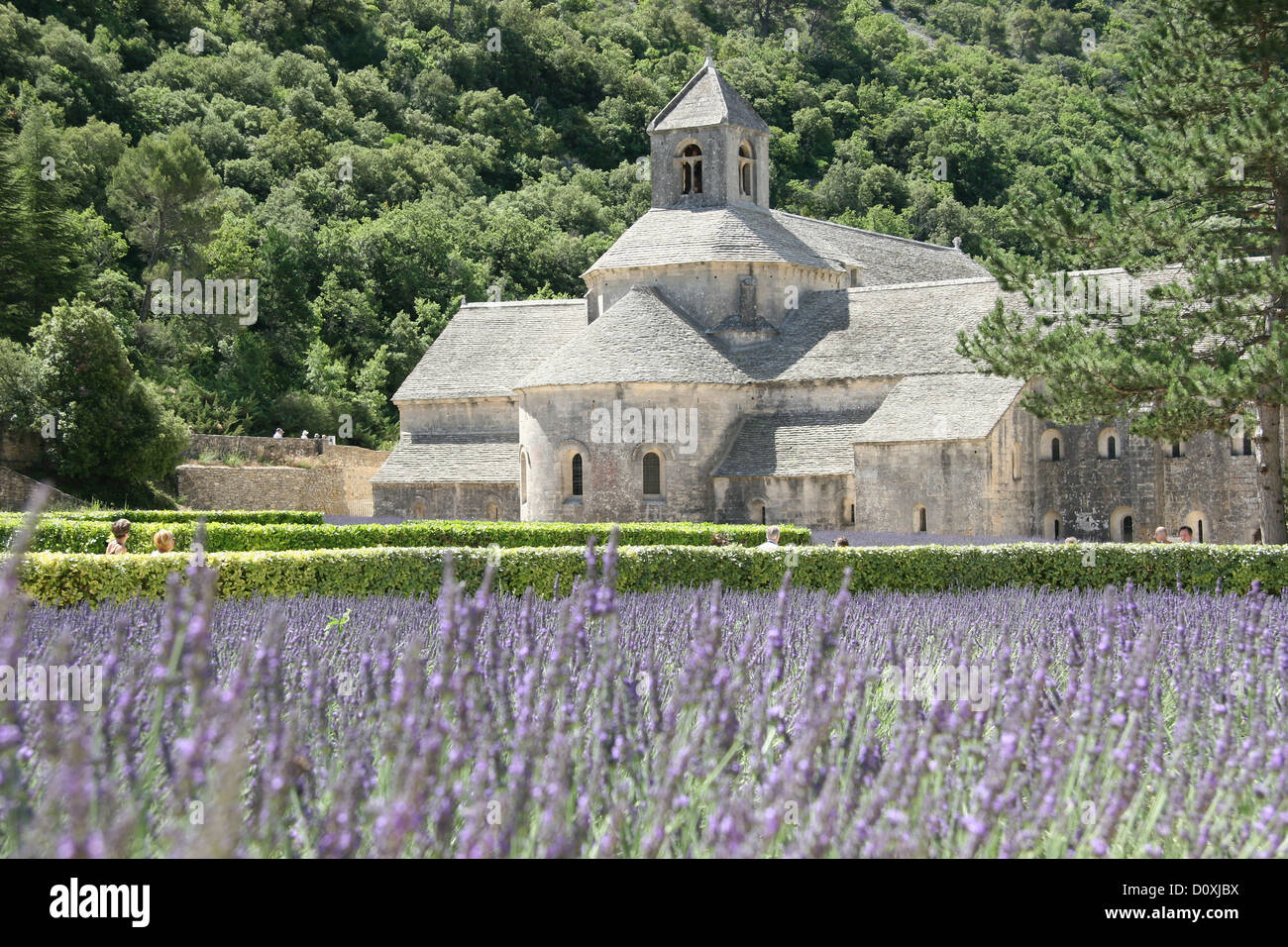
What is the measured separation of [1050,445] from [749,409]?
858 cm

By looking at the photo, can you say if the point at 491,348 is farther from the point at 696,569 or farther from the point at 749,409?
the point at 696,569

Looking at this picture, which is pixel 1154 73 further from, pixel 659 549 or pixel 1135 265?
pixel 659 549

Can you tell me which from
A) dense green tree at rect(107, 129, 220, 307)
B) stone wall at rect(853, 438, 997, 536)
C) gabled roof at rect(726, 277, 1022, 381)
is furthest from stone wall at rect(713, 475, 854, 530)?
dense green tree at rect(107, 129, 220, 307)

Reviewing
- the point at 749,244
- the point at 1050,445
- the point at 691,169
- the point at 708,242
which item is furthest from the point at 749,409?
the point at 691,169

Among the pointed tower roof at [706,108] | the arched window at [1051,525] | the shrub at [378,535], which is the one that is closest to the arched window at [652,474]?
the arched window at [1051,525]

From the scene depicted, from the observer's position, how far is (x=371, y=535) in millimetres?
22312

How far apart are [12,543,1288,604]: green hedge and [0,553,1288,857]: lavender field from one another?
31.4 feet

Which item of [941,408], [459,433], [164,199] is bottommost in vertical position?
[459,433]

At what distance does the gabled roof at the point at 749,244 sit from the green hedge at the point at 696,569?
72.6 feet

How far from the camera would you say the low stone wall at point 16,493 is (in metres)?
34.2

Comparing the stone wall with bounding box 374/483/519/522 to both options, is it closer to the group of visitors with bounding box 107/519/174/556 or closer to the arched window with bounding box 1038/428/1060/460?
the arched window with bounding box 1038/428/1060/460

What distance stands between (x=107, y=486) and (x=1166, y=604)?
32.5 m
